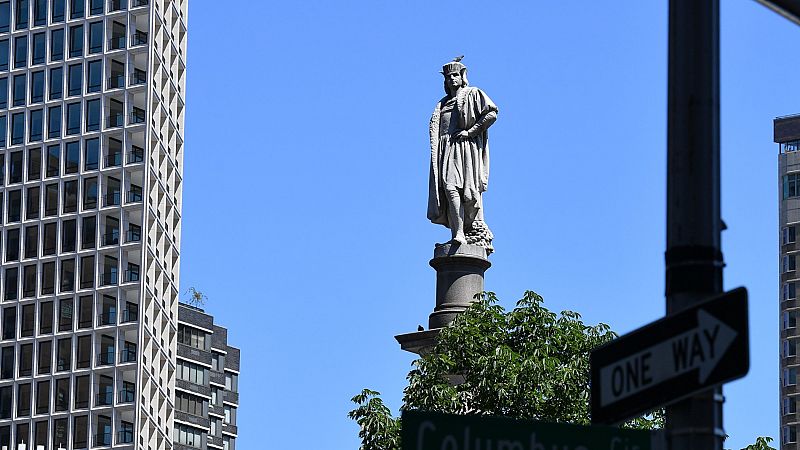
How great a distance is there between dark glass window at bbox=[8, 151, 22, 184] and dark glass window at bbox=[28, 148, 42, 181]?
0.71 meters

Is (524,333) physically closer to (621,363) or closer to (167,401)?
(621,363)

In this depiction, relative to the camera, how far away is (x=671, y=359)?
28.3 feet

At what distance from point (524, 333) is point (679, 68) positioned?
22552mm

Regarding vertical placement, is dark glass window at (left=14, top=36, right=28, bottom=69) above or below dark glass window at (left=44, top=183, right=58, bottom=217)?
above

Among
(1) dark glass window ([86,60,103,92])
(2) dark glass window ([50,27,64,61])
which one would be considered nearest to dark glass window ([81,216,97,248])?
(1) dark glass window ([86,60,103,92])

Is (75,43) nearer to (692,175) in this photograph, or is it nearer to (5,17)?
(5,17)

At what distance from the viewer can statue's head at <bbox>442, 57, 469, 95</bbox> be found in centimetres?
3188

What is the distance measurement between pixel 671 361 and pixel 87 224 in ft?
374

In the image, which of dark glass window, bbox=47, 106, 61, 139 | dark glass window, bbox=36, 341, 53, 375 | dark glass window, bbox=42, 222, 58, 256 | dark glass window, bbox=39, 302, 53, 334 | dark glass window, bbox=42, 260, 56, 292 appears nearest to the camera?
dark glass window, bbox=36, 341, 53, 375

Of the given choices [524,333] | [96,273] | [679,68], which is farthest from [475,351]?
[96,273]

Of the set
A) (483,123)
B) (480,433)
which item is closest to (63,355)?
(483,123)

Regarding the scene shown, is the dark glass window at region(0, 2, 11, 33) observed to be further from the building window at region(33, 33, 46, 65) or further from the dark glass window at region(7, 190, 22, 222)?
the dark glass window at region(7, 190, 22, 222)

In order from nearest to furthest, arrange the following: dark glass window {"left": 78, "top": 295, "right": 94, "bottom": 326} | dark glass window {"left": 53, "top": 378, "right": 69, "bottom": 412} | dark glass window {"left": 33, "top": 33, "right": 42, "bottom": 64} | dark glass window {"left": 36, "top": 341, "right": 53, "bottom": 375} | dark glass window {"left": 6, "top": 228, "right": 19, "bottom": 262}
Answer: dark glass window {"left": 53, "top": 378, "right": 69, "bottom": 412} < dark glass window {"left": 36, "top": 341, "right": 53, "bottom": 375} < dark glass window {"left": 78, "top": 295, "right": 94, "bottom": 326} < dark glass window {"left": 6, "top": 228, "right": 19, "bottom": 262} < dark glass window {"left": 33, "top": 33, "right": 42, "bottom": 64}

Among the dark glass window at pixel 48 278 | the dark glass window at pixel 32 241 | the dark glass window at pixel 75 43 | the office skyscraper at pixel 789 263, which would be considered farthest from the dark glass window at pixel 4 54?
the office skyscraper at pixel 789 263
